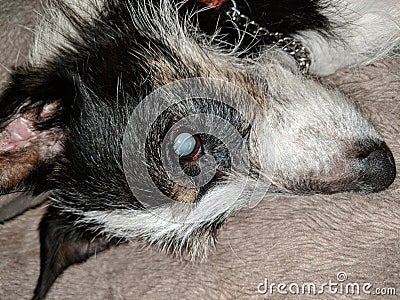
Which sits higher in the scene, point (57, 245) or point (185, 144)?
point (185, 144)

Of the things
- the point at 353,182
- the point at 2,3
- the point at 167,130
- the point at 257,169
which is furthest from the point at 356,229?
the point at 2,3

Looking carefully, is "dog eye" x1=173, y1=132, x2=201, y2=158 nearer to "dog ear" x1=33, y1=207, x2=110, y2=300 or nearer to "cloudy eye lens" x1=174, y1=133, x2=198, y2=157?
"cloudy eye lens" x1=174, y1=133, x2=198, y2=157

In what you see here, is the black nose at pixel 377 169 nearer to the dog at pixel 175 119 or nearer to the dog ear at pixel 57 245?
the dog at pixel 175 119

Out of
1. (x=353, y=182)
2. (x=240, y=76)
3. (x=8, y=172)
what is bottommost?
(x=353, y=182)

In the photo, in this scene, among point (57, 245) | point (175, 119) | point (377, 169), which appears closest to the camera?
point (175, 119)

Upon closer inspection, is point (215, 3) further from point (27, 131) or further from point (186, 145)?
point (27, 131)

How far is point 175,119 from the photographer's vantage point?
158 centimetres

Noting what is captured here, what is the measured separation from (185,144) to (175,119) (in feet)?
0.23

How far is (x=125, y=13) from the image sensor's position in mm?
1754

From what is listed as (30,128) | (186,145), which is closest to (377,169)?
(186,145)

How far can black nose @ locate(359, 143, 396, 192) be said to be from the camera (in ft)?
5.55

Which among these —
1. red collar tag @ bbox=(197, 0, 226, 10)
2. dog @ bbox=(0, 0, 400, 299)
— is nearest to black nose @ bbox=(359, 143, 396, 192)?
dog @ bbox=(0, 0, 400, 299)

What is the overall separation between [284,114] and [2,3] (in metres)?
1.34

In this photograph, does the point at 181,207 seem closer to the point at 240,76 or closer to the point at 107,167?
the point at 107,167
